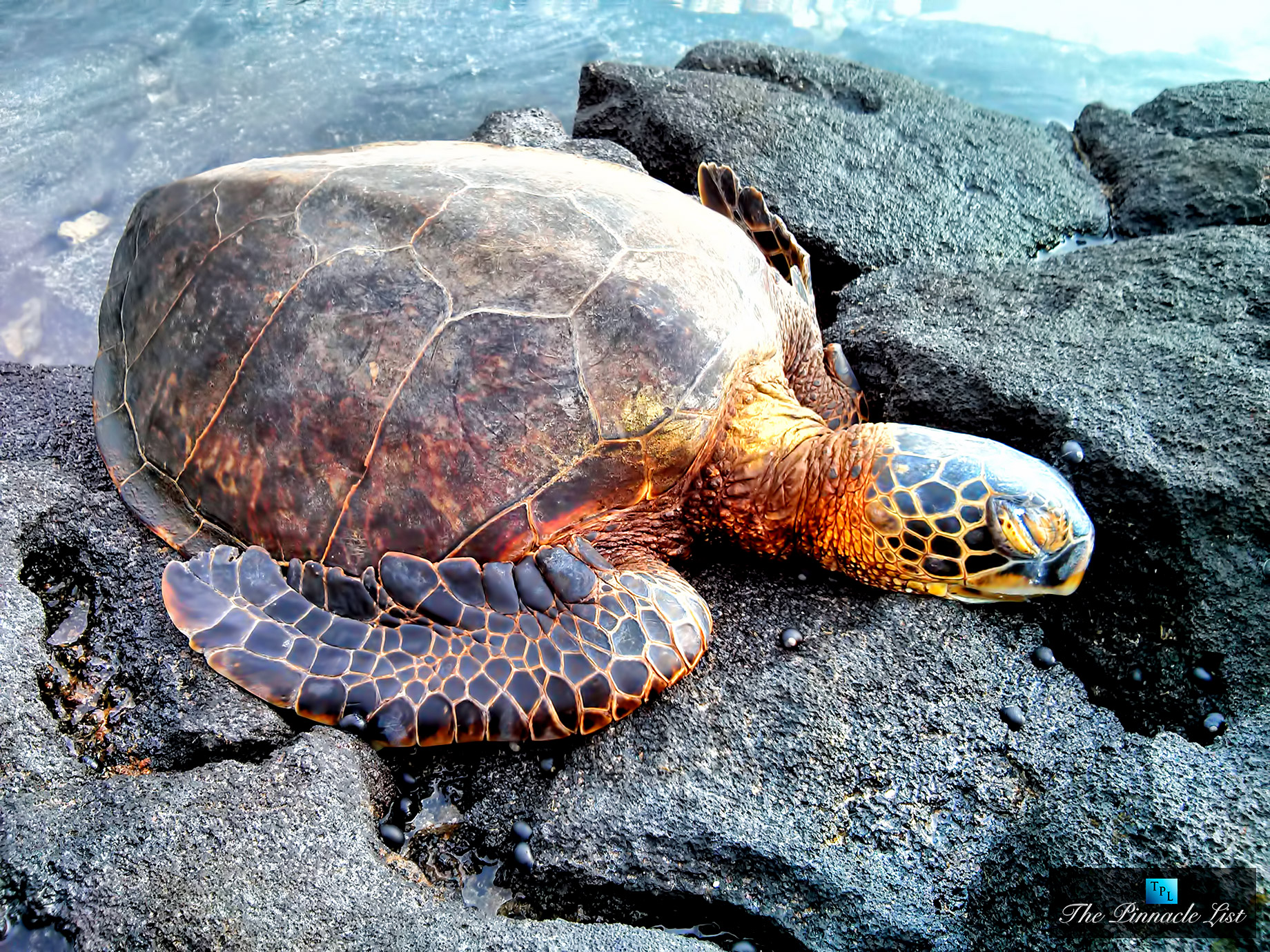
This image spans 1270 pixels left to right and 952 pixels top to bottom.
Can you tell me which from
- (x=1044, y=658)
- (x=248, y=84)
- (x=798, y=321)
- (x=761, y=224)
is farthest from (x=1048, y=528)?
(x=248, y=84)

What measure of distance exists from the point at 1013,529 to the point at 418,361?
1419 mm

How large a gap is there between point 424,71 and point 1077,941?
610 cm

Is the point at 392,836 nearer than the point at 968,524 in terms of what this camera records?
Yes

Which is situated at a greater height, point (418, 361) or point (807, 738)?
point (418, 361)

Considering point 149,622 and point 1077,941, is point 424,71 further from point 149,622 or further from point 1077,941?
point 1077,941

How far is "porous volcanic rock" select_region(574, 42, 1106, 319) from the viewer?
3.21m

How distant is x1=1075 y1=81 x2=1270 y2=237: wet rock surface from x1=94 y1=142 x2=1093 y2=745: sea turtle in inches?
80.5

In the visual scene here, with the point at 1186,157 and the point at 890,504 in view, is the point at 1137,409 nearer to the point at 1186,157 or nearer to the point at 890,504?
the point at 890,504

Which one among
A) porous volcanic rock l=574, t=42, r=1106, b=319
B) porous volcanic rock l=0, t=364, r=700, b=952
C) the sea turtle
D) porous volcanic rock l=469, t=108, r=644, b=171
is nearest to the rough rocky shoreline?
porous volcanic rock l=0, t=364, r=700, b=952

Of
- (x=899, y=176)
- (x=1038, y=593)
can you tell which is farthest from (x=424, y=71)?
(x=1038, y=593)

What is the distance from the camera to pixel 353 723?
1690 millimetres

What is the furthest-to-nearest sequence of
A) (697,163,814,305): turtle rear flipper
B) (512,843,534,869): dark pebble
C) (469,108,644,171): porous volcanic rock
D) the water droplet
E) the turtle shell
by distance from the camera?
(469,108,644,171): porous volcanic rock, (697,163,814,305): turtle rear flipper, the water droplet, the turtle shell, (512,843,534,869): dark pebble

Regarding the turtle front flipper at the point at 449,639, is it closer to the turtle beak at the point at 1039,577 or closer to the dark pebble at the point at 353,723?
the dark pebble at the point at 353,723

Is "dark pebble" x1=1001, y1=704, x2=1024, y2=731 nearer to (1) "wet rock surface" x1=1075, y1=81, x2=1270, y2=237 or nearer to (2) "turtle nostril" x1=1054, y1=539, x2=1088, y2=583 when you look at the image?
(2) "turtle nostril" x1=1054, y1=539, x2=1088, y2=583
